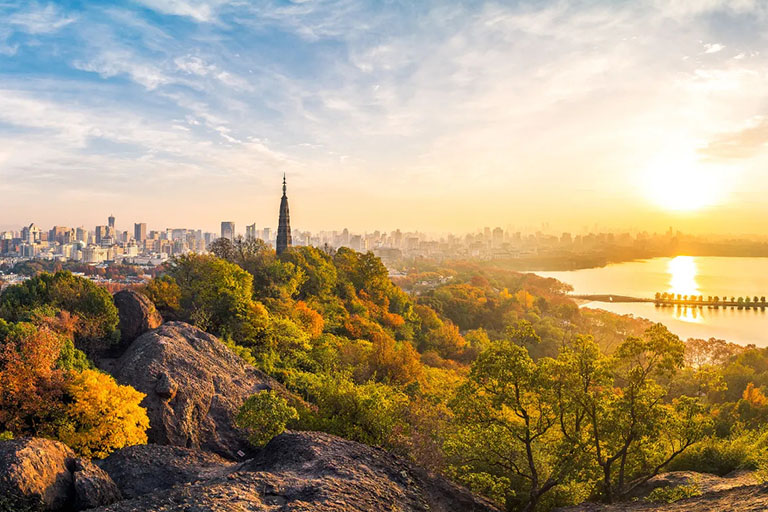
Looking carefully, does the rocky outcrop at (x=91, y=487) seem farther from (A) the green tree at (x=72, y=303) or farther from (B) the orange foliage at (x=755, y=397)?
(B) the orange foliage at (x=755, y=397)

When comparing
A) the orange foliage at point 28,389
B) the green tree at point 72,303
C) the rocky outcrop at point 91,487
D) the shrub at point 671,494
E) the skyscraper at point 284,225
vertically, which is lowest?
the shrub at point 671,494

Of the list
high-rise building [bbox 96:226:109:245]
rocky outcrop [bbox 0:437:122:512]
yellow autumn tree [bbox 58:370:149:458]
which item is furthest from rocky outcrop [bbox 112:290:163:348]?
high-rise building [bbox 96:226:109:245]

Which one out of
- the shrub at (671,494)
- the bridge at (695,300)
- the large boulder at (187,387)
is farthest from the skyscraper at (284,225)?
the bridge at (695,300)

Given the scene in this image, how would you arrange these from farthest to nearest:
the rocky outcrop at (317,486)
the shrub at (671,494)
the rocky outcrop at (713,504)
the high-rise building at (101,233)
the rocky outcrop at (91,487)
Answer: the high-rise building at (101,233)
the shrub at (671,494)
the rocky outcrop at (91,487)
the rocky outcrop at (713,504)
the rocky outcrop at (317,486)

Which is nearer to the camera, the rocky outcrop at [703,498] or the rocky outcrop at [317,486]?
the rocky outcrop at [317,486]

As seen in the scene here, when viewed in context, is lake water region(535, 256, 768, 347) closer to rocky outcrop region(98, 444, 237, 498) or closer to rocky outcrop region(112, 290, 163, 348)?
rocky outcrop region(112, 290, 163, 348)

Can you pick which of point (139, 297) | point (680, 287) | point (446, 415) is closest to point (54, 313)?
point (139, 297)

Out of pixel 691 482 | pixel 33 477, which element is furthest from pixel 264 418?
pixel 691 482

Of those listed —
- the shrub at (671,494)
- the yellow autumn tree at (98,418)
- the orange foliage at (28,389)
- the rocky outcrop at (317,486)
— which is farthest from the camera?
the orange foliage at (28,389)
